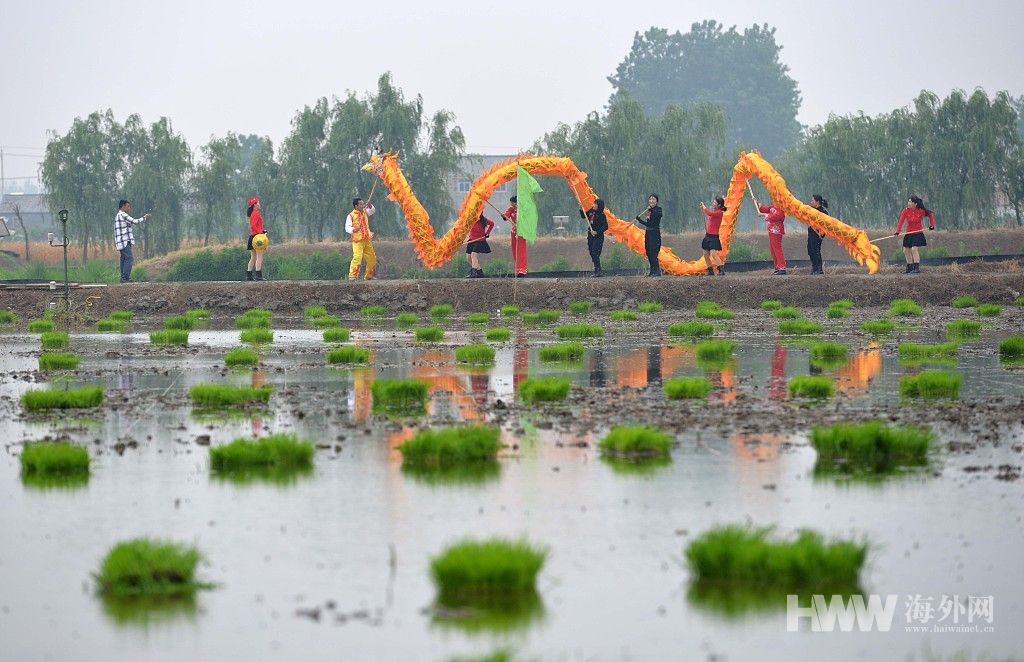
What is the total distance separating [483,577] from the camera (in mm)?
6965

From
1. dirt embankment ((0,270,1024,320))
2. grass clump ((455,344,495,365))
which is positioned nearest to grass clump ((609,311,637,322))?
dirt embankment ((0,270,1024,320))

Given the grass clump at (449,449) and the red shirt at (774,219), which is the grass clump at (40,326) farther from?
the grass clump at (449,449)

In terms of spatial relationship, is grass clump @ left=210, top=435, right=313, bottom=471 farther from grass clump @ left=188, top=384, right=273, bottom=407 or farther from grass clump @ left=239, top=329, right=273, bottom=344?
grass clump @ left=239, top=329, right=273, bottom=344

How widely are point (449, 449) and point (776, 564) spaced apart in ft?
13.0

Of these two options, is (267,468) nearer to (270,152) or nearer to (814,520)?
(814,520)

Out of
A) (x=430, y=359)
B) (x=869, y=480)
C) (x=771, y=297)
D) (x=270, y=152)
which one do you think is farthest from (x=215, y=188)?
(x=869, y=480)

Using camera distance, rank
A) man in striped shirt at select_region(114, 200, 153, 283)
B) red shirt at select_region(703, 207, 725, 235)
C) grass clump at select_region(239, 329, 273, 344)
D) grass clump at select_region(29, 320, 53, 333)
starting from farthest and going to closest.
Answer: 1. man in striped shirt at select_region(114, 200, 153, 283)
2. red shirt at select_region(703, 207, 725, 235)
3. grass clump at select_region(29, 320, 53, 333)
4. grass clump at select_region(239, 329, 273, 344)

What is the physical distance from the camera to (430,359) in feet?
65.8

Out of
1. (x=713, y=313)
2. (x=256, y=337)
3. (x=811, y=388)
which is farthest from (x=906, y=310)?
(x=811, y=388)

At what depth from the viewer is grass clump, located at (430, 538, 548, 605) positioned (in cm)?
695

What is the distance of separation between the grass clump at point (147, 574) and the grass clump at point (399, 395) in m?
6.51

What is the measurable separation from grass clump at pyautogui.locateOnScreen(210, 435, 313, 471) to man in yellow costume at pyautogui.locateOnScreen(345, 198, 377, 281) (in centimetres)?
2434

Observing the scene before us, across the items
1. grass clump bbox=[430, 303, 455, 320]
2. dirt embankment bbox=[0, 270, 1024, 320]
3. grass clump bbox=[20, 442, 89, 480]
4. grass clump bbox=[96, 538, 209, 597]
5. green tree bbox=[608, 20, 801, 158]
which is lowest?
grass clump bbox=[96, 538, 209, 597]

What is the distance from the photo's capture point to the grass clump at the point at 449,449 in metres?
10.7
